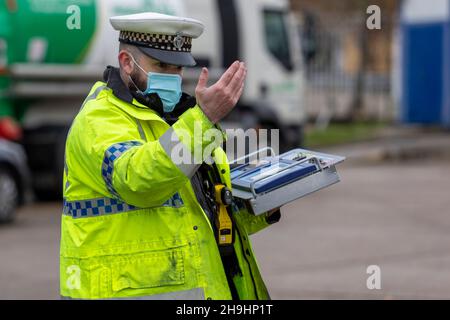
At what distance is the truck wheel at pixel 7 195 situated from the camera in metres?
12.3

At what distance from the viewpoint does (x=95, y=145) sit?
3.70 meters

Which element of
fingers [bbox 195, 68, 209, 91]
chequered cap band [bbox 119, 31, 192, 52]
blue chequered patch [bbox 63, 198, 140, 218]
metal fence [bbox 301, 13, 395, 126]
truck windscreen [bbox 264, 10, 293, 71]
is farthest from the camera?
metal fence [bbox 301, 13, 395, 126]

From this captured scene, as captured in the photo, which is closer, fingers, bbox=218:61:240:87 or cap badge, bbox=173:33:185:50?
fingers, bbox=218:61:240:87

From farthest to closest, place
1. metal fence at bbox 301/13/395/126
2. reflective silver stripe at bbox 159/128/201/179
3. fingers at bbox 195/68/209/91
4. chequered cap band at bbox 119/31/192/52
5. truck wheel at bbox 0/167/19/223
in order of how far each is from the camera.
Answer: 1. metal fence at bbox 301/13/395/126
2. truck wheel at bbox 0/167/19/223
3. chequered cap band at bbox 119/31/192/52
4. fingers at bbox 195/68/209/91
5. reflective silver stripe at bbox 159/128/201/179

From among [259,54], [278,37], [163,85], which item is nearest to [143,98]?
[163,85]

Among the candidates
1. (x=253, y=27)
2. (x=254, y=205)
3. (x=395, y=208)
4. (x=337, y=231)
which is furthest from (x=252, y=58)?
(x=254, y=205)

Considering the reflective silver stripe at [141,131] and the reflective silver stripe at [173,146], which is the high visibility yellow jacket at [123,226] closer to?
the reflective silver stripe at [141,131]

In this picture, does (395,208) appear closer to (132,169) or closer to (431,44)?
(132,169)

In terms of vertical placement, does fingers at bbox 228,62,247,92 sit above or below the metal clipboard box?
above

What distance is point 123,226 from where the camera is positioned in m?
3.75

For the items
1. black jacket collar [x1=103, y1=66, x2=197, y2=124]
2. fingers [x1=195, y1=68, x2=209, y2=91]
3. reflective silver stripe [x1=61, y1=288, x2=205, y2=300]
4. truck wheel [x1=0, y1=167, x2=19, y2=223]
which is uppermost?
fingers [x1=195, y1=68, x2=209, y2=91]

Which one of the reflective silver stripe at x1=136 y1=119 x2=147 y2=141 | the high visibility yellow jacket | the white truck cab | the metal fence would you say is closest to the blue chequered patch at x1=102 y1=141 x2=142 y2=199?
the high visibility yellow jacket

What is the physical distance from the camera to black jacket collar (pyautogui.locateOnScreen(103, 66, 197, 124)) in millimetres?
3846

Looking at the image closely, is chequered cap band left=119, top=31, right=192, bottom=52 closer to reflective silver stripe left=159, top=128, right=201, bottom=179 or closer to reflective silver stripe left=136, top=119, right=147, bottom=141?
reflective silver stripe left=136, top=119, right=147, bottom=141
